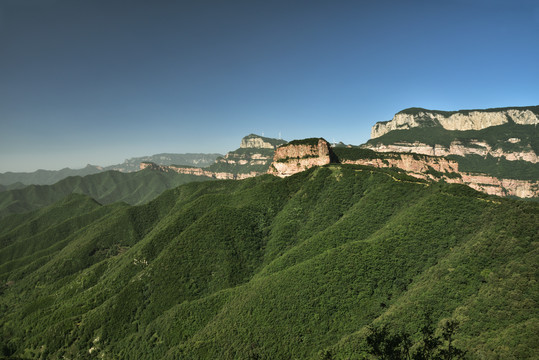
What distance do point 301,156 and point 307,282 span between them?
10001cm

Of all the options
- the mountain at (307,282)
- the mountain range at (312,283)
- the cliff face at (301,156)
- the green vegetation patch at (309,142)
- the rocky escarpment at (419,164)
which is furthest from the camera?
the rocky escarpment at (419,164)

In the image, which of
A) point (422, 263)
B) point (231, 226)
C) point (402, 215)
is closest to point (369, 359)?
point (422, 263)

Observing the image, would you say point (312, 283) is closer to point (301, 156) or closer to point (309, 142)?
point (301, 156)

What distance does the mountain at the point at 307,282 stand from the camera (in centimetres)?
5138

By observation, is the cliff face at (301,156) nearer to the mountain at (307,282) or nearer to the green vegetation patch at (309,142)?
the green vegetation patch at (309,142)

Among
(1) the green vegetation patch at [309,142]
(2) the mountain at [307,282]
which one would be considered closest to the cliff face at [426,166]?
(1) the green vegetation patch at [309,142]

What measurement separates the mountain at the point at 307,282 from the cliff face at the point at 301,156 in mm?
27759

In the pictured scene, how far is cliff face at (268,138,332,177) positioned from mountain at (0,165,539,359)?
27.8 metres

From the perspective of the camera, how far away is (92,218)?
641ft

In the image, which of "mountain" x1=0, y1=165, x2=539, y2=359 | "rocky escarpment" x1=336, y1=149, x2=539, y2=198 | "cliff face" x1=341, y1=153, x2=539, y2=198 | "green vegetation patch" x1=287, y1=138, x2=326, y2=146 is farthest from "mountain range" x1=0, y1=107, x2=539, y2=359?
"cliff face" x1=341, y1=153, x2=539, y2=198

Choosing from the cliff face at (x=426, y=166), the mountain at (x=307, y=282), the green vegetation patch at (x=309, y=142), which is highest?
the green vegetation patch at (x=309, y=142)

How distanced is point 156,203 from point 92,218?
58899mm

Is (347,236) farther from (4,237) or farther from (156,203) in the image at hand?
(4,237)

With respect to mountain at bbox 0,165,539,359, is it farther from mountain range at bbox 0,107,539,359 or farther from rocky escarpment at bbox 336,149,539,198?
rocky escarpment at bbox 336,149,539,198
